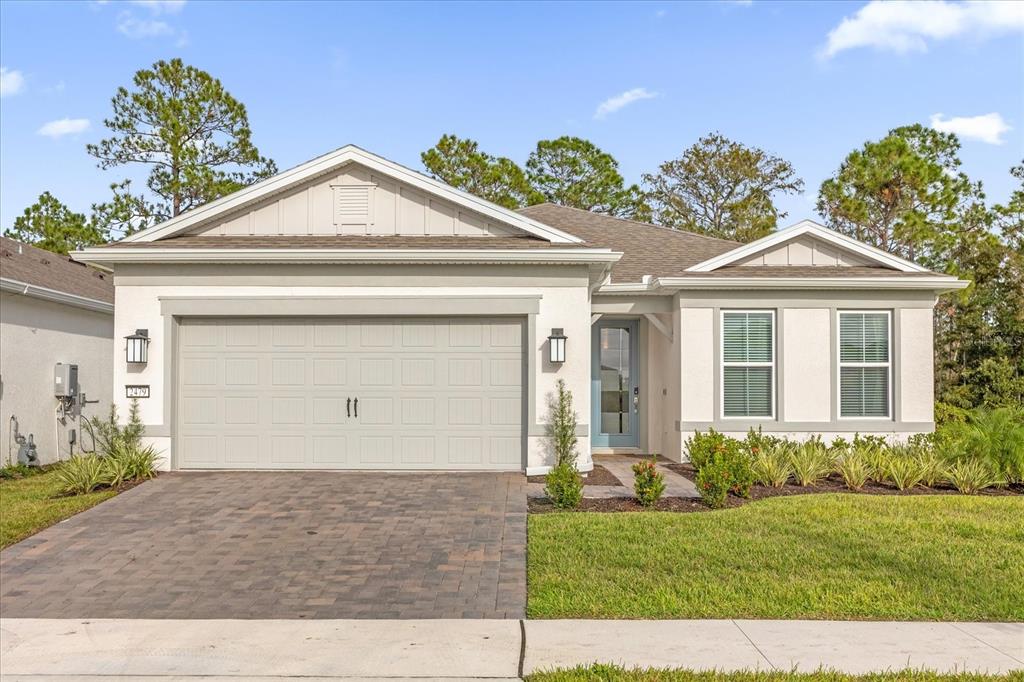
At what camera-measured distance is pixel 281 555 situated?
24.8 feet

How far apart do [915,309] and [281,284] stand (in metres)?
10.4

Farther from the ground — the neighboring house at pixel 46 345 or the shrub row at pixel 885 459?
the neighboring house at pixel 46 345

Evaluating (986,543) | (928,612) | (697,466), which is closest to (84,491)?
(697,466)

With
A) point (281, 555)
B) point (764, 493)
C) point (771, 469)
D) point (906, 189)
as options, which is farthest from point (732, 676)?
point (906, 189)

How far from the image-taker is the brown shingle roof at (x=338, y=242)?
1205 cm

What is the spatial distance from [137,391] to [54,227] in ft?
74.7

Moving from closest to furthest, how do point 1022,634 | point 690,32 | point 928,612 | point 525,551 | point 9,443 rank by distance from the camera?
point 1022,634, point 928,612, point 525,551, point 9,443, point 690,32

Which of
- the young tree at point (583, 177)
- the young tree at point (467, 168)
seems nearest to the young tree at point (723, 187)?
the young tree at point (583, 177)

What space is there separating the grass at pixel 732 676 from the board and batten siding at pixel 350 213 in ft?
28.8

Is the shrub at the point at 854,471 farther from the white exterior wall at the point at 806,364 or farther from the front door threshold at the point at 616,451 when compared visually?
the front door threshold at the point at 616,451

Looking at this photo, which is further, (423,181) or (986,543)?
(423,181)

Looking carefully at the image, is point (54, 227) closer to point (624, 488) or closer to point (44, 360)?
point (44, 360)

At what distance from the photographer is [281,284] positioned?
39.7ft

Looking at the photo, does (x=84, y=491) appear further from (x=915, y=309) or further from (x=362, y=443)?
(x=915, y=309)
